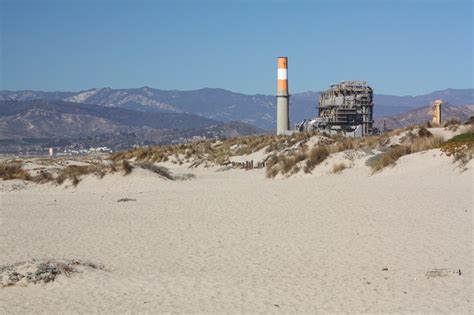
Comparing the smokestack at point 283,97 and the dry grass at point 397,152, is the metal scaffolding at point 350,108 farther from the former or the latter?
the dry grass at point 397,152

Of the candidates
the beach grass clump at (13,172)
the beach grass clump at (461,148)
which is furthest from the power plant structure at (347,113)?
the beach grass clump at (461,148)

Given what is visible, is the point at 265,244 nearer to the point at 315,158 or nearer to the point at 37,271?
the point at 37,271

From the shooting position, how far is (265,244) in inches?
519

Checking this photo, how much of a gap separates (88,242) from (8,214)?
6.14 m

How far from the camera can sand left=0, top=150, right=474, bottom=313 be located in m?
9.20

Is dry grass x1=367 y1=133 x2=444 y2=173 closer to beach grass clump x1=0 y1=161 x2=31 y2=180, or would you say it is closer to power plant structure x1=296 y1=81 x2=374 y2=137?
beach grass clump x1=0 y1=161 x2=31 y2=180

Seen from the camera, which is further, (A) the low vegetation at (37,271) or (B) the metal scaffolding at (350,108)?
(B) the metal scaffolding at (350,108)

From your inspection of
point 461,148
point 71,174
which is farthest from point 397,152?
point 71,174

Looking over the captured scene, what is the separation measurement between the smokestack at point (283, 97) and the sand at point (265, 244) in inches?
1252

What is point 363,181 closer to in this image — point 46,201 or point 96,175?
point 46,201

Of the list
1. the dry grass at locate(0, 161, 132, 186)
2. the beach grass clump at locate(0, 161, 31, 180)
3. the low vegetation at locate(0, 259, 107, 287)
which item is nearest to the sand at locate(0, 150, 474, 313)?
the low vegetation at locate(0, 259, 107, 287)

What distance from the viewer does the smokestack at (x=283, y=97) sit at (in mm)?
55344

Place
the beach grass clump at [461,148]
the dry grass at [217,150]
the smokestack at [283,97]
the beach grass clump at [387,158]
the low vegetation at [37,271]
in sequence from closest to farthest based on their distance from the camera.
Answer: the low vegetation at [37,271], the beach grass clump at [461,148], the beach grass clump at [387,158], the dry grass at [217,150], the smokestack at [283,97]

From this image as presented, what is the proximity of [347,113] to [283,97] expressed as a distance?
6.74 metres
